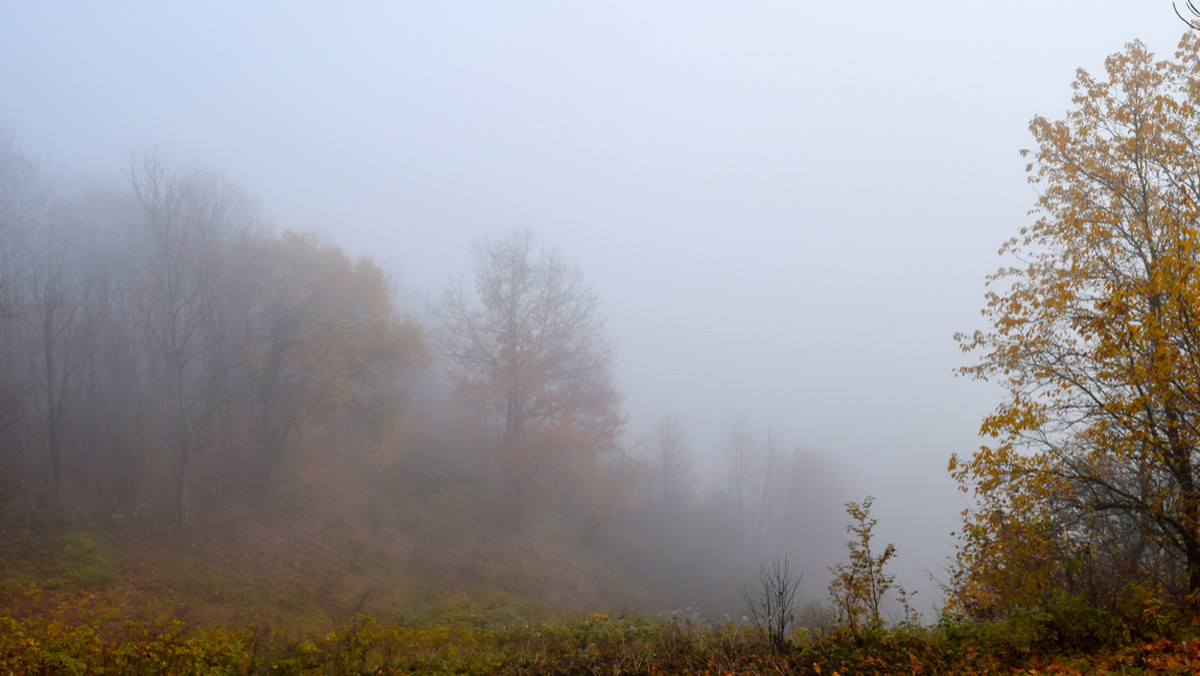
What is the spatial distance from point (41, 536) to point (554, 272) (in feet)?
64.8

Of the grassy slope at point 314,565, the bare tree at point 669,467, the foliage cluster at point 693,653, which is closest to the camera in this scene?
the foliage cluster at point 693,653

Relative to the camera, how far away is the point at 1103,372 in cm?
816

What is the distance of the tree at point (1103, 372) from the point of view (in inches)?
284

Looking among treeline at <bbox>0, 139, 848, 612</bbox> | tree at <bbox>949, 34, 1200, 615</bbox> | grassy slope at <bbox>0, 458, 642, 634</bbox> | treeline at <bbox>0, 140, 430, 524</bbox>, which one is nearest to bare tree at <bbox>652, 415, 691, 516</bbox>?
treeline at <bbox>0, 139, 848, 612</bbox>

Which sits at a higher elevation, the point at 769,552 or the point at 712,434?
the point at 712,434

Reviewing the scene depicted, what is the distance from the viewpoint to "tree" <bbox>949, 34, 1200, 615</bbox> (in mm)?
7219

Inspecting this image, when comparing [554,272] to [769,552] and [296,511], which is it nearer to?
[296,511]

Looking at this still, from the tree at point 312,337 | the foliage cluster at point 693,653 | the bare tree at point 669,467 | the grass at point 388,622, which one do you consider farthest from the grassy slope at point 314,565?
the bare tree at point 669,467

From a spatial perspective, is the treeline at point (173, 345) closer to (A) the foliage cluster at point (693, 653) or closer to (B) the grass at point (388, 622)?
(B) the grass at point (388, 622)

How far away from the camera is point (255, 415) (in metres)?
22.8

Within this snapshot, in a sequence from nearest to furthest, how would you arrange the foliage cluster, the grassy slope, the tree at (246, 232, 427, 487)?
1. the foliage cluster
2. the grassy slope
3. the tree at (246, 232, 427, 487)

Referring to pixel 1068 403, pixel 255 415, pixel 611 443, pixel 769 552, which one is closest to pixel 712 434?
pixel 769 552

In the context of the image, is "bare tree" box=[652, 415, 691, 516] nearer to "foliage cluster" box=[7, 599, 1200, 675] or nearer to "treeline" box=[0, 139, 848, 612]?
"treeline" box=[0, 139, 848, 612]

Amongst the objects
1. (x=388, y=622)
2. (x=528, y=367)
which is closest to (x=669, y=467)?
(x=528, y=367)
